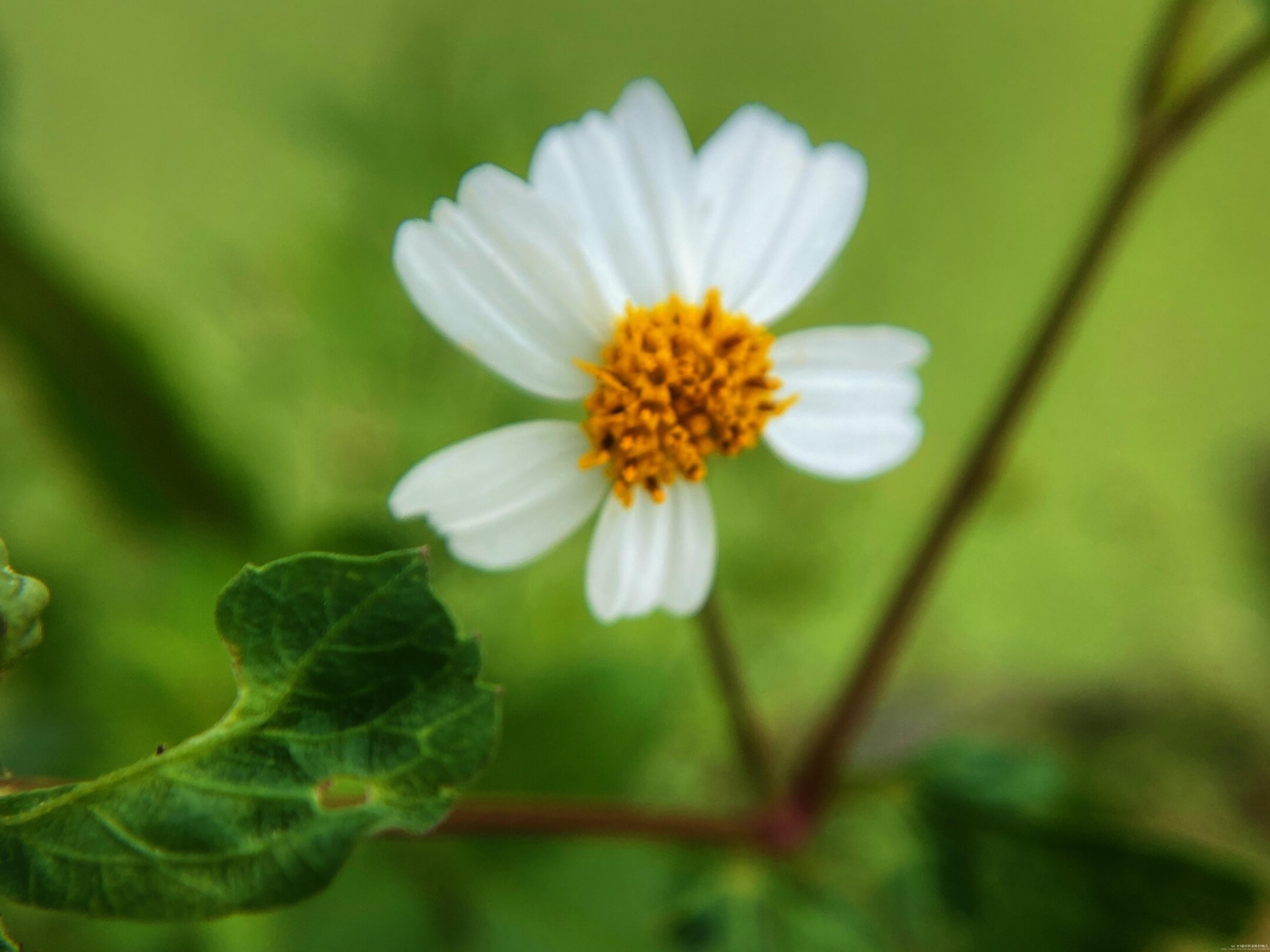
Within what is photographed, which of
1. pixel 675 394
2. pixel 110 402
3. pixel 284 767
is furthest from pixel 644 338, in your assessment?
pixel 110 402

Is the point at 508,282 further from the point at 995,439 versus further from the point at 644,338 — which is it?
the point at 995,439

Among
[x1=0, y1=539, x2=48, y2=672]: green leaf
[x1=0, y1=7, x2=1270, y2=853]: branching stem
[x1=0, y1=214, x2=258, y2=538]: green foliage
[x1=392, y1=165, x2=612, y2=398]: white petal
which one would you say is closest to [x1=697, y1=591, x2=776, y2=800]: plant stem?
[x1=0, y1=7, x2=1270, y2=853]: branching stem

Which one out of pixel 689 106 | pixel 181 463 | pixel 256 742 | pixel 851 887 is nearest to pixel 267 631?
pixel 256 742

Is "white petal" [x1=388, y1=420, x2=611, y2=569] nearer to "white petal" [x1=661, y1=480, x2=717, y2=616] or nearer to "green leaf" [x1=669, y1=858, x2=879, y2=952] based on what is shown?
"white petal" [x1=661, y1=480, x2=717, y2=616]

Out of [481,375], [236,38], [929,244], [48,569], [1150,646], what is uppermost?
[236,38]

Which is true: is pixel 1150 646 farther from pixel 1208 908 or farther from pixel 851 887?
pixel 1208 908

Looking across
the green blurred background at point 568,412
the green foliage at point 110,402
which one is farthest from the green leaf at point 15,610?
the green foliage at point 110,402
